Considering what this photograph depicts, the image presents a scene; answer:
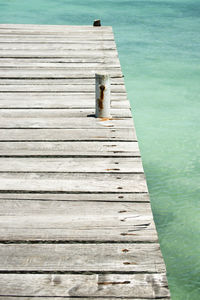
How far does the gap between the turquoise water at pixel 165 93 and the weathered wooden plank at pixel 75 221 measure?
1982mm

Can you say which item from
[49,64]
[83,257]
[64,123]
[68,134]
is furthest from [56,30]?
[83,257]

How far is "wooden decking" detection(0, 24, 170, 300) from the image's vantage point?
66.7 inches

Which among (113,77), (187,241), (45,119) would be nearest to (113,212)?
(45,119)

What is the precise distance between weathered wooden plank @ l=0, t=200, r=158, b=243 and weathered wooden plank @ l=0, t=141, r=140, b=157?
0.56 m

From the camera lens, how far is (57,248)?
1867 mm

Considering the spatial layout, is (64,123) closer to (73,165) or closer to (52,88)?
(73,165)

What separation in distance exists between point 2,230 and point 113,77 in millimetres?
2397

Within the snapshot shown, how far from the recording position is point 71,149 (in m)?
2.76

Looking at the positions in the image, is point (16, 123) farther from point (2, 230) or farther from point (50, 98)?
point (2, 230)

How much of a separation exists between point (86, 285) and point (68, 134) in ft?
4.74

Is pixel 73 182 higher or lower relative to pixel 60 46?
lower

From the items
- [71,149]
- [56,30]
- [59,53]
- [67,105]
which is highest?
[56,30]

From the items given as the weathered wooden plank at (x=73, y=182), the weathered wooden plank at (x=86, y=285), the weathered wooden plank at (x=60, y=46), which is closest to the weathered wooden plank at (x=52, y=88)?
the weathered wooden plank at (x=60, y=46)

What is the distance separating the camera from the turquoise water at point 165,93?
15.3 feet
